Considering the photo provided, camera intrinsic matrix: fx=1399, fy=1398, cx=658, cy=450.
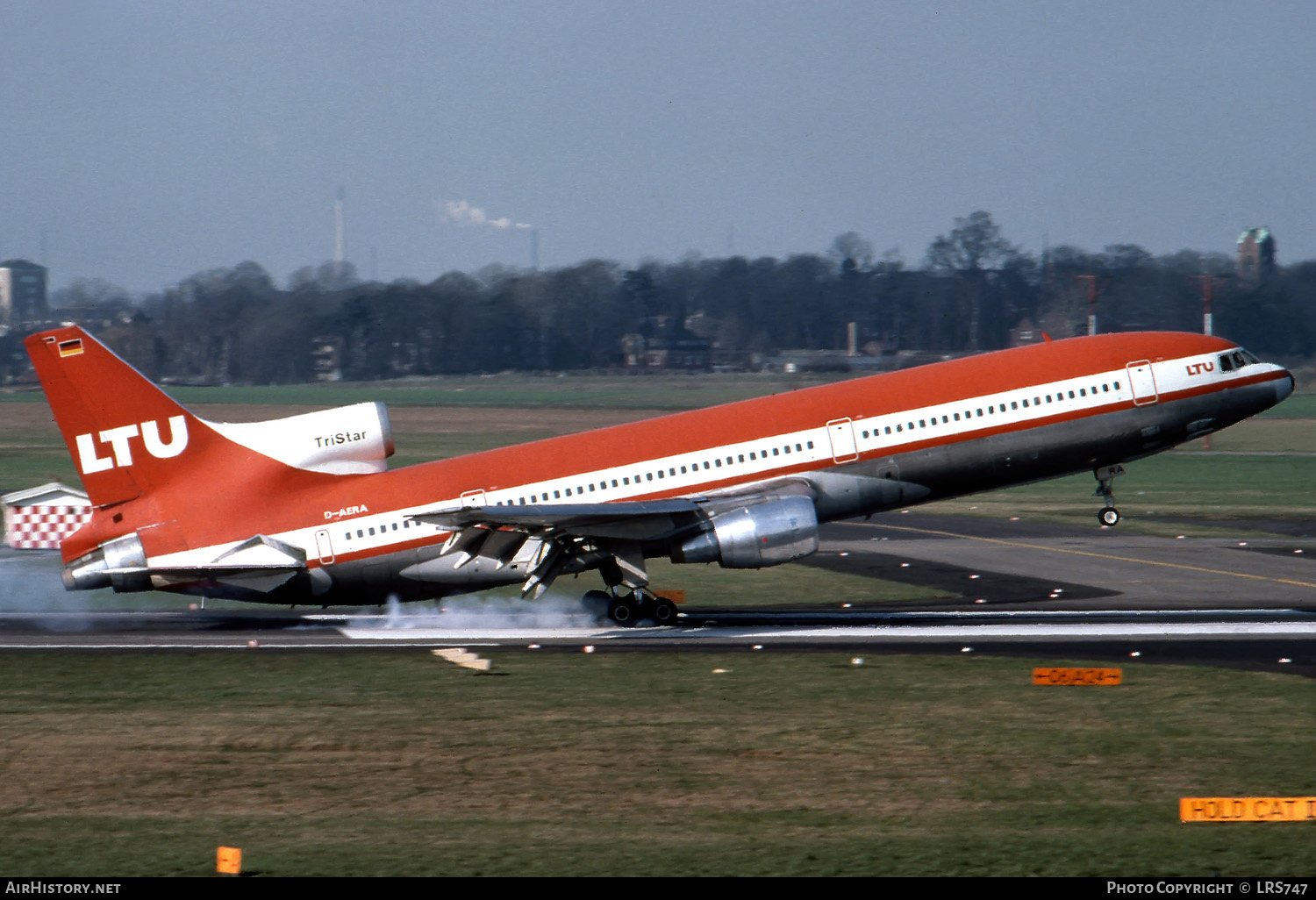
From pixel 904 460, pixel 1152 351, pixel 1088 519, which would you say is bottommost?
pixel 1088 519

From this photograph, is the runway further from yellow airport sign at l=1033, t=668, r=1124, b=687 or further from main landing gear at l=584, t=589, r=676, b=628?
yellow airport sign at l=1033, t=668, r=1124, b=687

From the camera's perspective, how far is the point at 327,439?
33781 mm

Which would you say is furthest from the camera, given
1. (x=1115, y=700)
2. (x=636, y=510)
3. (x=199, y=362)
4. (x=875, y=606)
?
(x=199, y=362)

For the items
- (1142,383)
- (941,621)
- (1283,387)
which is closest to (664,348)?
(1283,387)

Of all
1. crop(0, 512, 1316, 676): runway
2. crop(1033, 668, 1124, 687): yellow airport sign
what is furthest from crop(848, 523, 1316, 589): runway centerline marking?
crop(1033, 668, 1124, 687): yellow airport sign

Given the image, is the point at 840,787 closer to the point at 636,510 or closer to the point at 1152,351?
the point at 636,510

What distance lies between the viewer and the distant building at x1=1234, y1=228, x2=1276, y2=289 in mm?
136875

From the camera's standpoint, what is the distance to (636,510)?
101 ft

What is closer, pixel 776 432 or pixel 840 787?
pixel 840 787

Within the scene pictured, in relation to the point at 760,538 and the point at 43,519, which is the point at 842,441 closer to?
the point at 760,538

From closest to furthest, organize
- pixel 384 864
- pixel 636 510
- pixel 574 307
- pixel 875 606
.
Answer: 1. pixel 384 864
2. pixel 636 510
3. pixel 875 606
4. pixel 574 307

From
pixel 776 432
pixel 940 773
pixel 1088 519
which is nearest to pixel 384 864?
pixel 940 773

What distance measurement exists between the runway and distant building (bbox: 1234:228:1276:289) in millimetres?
99930

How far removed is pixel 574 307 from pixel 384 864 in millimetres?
154799
